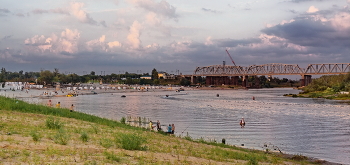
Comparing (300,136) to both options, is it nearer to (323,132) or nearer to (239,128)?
(323,132)

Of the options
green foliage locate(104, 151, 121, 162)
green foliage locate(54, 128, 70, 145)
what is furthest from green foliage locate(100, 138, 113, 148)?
green foliage locate(104, 151, 121, 162)

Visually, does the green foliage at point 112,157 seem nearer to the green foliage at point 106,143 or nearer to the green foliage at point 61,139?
the green foliage at point 106,143

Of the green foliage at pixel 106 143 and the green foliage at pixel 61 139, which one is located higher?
the green foliage at pixel 61 139

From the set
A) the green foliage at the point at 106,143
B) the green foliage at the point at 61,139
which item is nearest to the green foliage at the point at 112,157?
the green foliage at the point at 106,143

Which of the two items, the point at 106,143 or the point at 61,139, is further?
the point at 106,143

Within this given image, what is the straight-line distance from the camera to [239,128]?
127 feet

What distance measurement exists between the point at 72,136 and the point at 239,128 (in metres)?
25.8

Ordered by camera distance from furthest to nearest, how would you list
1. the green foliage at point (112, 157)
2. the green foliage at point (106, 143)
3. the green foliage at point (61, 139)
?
the green foliage at point (106, 143) → the green foliage at point (61, 139) → the green foliage at point (112, 157)

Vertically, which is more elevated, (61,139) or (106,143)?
(61,139)

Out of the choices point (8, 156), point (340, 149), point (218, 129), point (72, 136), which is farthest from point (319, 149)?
point (8, 156)

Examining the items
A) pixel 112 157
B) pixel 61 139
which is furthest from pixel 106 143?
pixel 112 157

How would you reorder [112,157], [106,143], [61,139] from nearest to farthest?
1. [112,157]
2. [61,139]
3. [106,143]

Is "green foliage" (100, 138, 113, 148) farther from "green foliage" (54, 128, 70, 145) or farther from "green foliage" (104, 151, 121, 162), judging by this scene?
"green foliage" (104, 151, 121, 162)

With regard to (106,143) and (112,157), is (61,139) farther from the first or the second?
(112,157)
